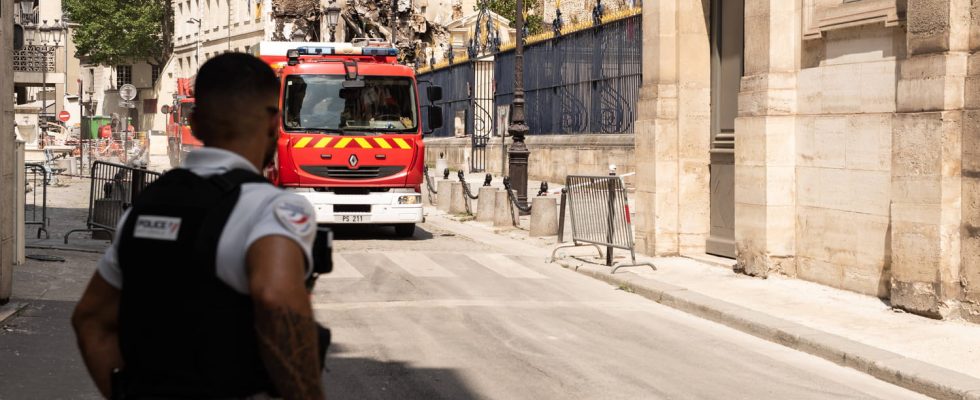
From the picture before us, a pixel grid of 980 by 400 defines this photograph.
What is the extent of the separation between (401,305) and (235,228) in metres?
9.01

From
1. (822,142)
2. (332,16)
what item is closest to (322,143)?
(822,142)

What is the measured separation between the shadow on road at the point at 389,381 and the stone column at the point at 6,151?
3.61 m

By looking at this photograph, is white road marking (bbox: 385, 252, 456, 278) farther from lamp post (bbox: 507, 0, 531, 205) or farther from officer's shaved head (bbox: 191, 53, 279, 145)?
officer's shaved head (bbox: 191, 53, 279, 145)

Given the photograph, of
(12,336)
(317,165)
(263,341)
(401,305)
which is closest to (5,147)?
(12,336)

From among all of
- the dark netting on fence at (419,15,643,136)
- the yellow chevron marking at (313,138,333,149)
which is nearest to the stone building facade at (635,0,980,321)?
the yellow chevron marking at (313,138,333,149)

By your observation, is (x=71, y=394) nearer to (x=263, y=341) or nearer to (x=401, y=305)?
(x=401, y=305)

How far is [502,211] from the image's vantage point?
21109 mm

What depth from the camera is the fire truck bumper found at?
59.9ft

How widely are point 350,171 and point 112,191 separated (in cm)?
347

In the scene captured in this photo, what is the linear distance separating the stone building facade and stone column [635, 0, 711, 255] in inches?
0.7

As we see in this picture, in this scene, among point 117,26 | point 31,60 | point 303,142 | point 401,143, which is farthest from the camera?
point 117,26

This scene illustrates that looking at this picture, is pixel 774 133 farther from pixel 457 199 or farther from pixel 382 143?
pixel 457 199

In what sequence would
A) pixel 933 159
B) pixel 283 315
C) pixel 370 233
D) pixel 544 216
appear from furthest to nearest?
pixel 370 233
pixel 544 216
pixel 933 159
pixel 283 315

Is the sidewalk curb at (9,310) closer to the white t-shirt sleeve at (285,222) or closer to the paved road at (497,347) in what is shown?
the paved road at (497,347)
